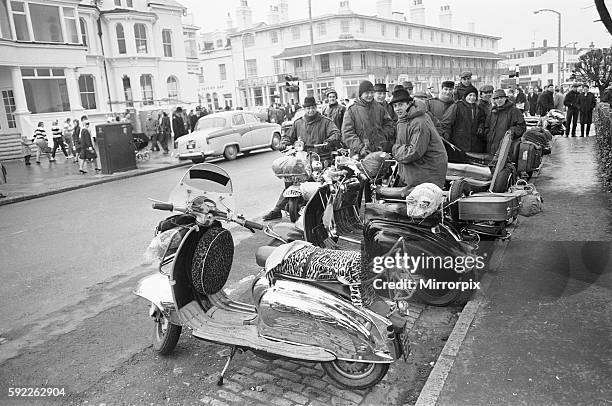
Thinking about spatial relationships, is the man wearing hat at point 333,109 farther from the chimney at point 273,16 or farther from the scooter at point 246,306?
the chimney at point 273,16

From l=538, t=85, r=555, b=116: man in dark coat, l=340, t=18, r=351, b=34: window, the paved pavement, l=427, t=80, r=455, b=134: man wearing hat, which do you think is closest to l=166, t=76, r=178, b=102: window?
l=340, t=18, r=351, b=34: window

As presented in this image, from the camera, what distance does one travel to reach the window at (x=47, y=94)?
27.6m

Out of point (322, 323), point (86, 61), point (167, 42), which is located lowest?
point (322, 323)

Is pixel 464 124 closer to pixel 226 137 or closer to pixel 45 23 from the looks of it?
pixel 226 137

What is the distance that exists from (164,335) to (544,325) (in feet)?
10.3

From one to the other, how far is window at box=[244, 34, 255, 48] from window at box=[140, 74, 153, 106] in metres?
28.2

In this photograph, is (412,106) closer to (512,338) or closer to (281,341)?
(512,338)

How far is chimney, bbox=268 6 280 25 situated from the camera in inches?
2403

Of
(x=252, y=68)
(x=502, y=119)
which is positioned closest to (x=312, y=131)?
(x=502, y=119)

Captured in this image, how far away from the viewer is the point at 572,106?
1672 cm

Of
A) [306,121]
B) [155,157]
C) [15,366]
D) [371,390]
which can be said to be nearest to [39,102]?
[155,157]

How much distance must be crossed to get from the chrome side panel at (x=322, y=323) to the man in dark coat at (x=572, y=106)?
15.7 m

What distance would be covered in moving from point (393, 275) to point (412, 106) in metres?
2.09

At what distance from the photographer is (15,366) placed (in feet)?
14.1
